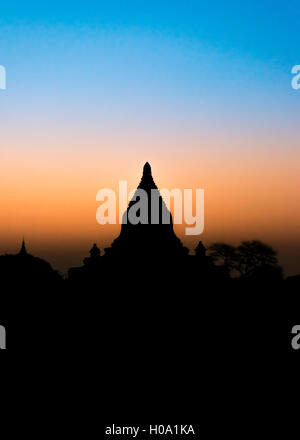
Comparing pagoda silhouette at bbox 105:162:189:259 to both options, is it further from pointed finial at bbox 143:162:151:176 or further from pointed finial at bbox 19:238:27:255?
pointed finial at bbox 19:238:27:255

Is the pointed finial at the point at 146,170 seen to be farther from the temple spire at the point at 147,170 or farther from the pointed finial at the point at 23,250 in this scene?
the pointed finial at the point at 23,250

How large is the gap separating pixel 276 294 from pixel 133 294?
9.12 metres

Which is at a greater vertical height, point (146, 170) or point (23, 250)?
point (146, 170)

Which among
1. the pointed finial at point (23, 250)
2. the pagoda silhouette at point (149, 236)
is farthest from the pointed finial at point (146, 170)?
the pointed finial at point (23, 250)

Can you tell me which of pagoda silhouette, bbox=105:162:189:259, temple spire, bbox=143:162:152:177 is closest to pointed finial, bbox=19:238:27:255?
pagoda silhouette, bbox=105:162:189:259

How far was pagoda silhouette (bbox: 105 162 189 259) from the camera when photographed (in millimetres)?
35344

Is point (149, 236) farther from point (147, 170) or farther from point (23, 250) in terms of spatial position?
point (23, 250)

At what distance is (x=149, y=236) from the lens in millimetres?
35719

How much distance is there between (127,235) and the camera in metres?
36.2

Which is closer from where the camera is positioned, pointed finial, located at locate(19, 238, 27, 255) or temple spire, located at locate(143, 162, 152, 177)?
temple spire, located at locate(143, 162, 152, 177)

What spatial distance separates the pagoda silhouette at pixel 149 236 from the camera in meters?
35.3

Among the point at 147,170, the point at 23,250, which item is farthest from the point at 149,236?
the point at 23,250
